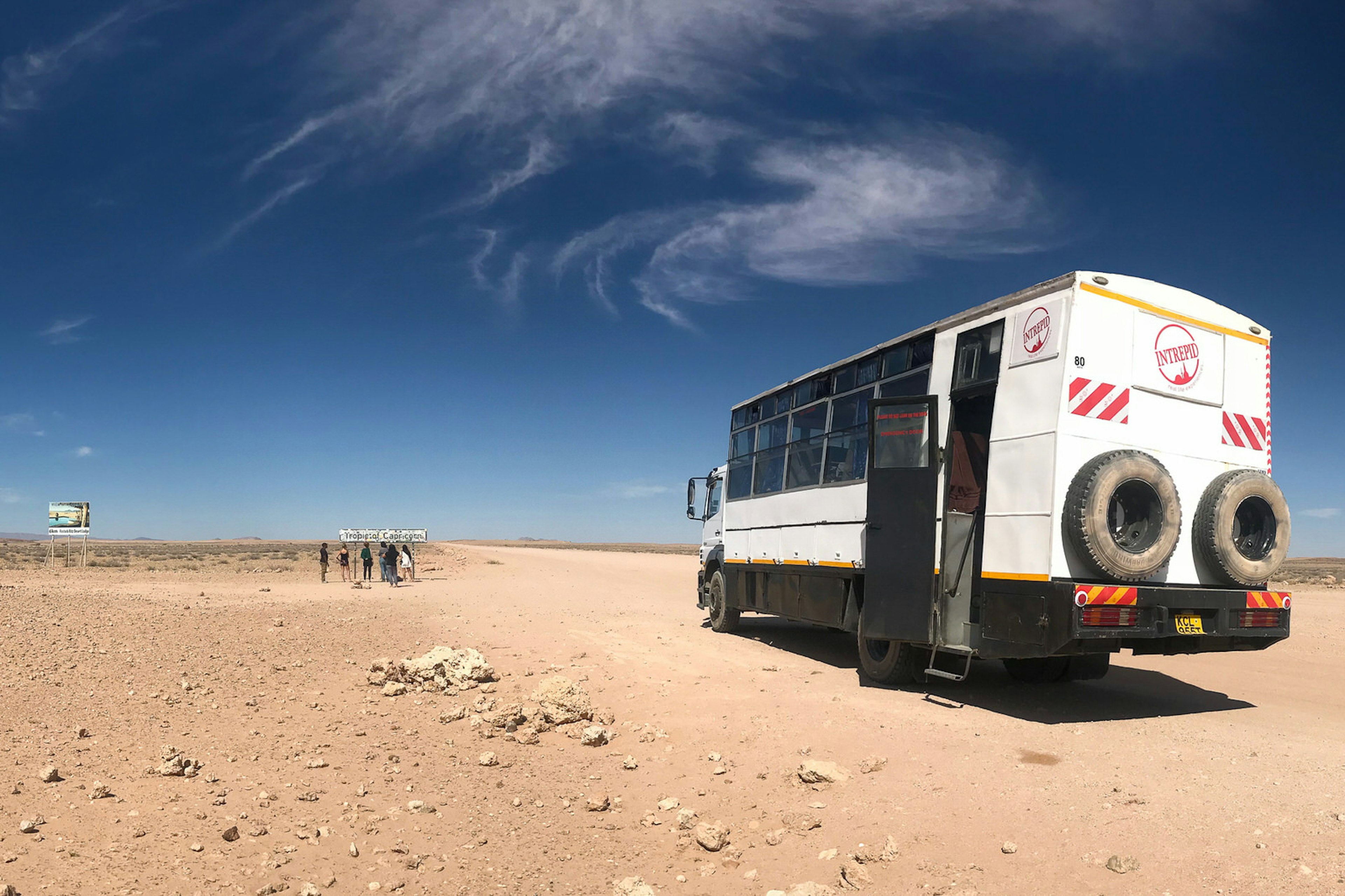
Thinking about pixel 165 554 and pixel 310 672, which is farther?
pixel 165 554

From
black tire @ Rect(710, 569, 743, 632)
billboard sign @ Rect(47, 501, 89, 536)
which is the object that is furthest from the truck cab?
billboard sign @ Rect(47, 501, 89, 536)

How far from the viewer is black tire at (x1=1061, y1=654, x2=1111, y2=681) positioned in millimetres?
10203

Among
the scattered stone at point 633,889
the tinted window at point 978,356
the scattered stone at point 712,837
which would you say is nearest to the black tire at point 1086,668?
the tinted window at point 978,356

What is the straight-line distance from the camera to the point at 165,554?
68000 millimetres

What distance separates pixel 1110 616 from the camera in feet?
24.7

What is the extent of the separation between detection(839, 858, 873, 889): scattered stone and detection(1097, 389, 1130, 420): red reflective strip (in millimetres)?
4968

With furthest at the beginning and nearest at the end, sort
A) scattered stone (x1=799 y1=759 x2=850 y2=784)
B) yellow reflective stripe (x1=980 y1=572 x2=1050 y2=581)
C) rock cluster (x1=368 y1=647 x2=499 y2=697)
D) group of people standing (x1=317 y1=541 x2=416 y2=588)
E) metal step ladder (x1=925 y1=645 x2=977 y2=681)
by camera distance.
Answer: group of people standing (x1=317 y1=541 x2=416 y2=588) → rock cluster (x1=368 y1=647 x2=499 y2=697) → metal step ladder (x1=925 y1=645 x2=977 y2=681) → yellow reflective stripe (x1=980 y1=572 x2=1050 y2=581) → scattered stone (x1=799 y1=759 x2=850 y2=784)

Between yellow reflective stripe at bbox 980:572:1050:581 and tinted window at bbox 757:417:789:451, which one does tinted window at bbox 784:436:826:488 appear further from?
yellow reflective stripe at bbox 980:572:1050:581

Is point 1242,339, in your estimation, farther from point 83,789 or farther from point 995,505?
point 83,789

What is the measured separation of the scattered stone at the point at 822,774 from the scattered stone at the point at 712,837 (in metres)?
1.07

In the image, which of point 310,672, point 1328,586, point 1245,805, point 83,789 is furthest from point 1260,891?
point 1328,586

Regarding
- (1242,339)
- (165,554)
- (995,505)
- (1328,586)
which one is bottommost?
(165,554)

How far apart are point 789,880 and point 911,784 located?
1.78m

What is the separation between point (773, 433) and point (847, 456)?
2.76m
